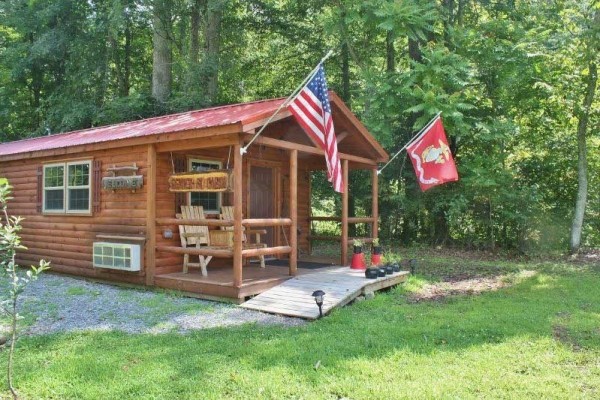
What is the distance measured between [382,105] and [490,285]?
228 inches

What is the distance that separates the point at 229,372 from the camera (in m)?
4.02

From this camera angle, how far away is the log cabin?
7.00 m

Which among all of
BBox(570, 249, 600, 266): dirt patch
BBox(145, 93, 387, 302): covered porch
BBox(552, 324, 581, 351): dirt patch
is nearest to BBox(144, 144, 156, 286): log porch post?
BBox(145, 93, 387, 302): covered porch

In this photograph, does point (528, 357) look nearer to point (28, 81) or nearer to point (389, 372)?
point (389, 372)

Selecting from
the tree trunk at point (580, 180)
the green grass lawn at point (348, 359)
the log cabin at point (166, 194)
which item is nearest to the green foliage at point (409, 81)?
the tree trunk at point (580, 180)

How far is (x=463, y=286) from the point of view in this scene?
8.48 meters

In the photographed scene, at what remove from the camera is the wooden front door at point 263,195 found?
31.8ft

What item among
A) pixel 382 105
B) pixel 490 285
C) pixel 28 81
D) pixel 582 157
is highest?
pixel 28 81

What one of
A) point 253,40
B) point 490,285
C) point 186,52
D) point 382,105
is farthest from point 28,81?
point 490,285

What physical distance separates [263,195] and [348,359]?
5.98 m

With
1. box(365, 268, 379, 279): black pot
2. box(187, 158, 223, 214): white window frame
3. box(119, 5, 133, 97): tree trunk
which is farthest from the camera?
box(119, 5, 133, 97): tree trunk

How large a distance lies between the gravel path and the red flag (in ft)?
14.1

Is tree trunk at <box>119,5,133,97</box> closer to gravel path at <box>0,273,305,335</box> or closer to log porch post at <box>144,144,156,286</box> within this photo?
log porch post at <box>144,144,156,286</box>

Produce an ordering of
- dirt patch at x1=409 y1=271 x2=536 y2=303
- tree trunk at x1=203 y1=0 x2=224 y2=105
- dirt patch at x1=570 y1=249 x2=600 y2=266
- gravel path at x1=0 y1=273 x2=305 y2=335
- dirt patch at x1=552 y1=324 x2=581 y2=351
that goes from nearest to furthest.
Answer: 1. dirt patch at x1=552 y1=324 x2=581 y2=351
2. gravel path at x1=0 y1=273 x2=305 y2=335
3. dirt patch at x1=409 y1=271 x2=536 y2=303
4. dirt patch at x1=570 y1=249 x2=600 y2=266
5. tree trunk at x1=203 y1=0 x2=224 y2=105
